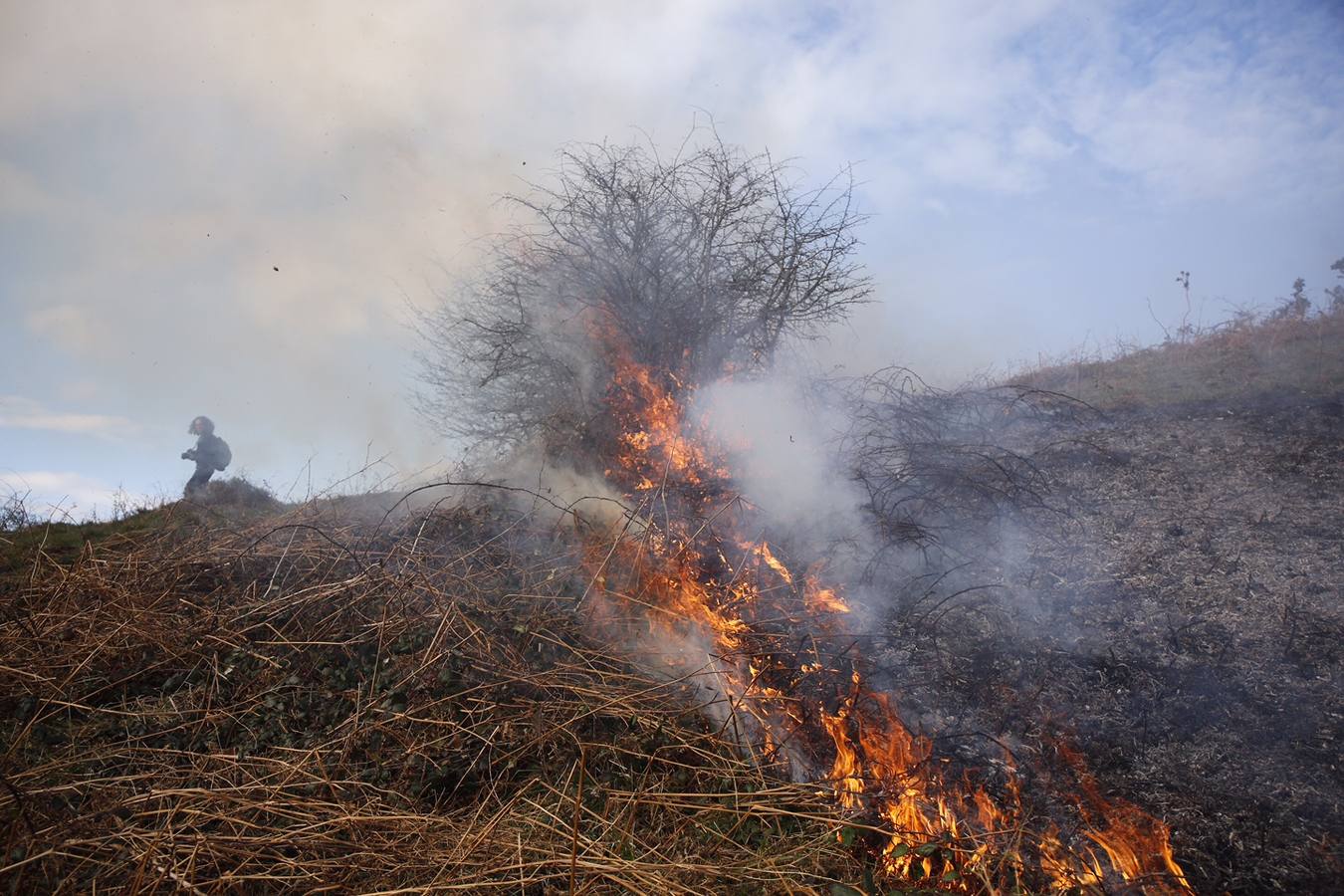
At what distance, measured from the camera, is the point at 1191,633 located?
171 inches

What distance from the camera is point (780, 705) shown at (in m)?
4.43

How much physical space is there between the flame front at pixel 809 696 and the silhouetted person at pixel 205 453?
8789 mm

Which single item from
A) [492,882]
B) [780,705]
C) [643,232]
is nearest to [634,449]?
[643,232]

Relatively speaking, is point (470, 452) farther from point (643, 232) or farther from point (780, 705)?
point (780, 705)

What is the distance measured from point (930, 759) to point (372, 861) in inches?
109

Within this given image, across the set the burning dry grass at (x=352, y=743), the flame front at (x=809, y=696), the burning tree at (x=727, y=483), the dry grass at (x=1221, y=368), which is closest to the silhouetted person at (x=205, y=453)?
the burning tree at (x=727, y=483)

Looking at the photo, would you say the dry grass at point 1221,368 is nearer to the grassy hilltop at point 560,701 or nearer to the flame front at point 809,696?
the grassy hilltop at point 560,701

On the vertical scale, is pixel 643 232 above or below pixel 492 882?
above

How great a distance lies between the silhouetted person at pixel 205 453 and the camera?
40.9 ft

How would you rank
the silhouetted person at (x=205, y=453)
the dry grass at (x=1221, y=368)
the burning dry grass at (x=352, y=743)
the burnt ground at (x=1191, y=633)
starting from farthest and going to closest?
the silhouetted person at (x=205, y=453) → the dry grass at (x=1221, y=368) → the burnt ground at (x=1191, y=633) → the burning dry grass at (x=352, y=743)

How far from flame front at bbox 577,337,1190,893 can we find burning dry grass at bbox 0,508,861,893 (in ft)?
1.21

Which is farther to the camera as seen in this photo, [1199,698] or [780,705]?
[780,705]

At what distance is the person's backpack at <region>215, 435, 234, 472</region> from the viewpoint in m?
12.6

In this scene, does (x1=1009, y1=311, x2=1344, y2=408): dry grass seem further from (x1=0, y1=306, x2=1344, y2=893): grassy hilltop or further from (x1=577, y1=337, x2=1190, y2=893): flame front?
(x1=577, y1=337, x2=1190, y2=893): flame front
